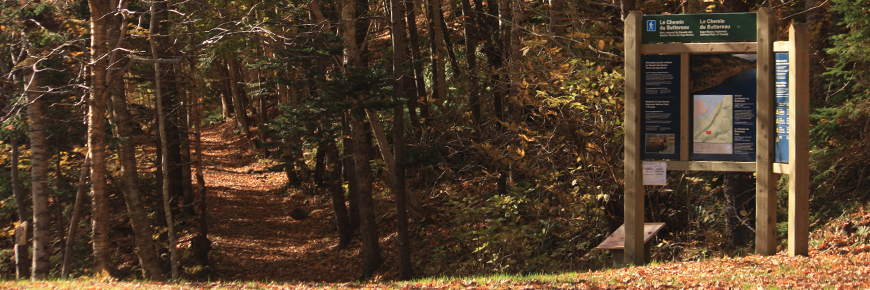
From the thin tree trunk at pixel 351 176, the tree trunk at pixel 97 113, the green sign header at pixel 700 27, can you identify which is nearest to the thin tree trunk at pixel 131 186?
the tree trunk at pixel 97 113

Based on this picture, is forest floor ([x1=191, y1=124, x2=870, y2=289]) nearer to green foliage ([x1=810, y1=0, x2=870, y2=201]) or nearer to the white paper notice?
the white paper notice

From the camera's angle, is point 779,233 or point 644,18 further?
point 779,233

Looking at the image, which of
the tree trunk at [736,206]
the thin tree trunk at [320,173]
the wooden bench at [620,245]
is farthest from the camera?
the thin tree trunk at [320,173]

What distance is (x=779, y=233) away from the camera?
8.46 m

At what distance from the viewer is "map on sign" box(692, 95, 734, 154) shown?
20.5 ft

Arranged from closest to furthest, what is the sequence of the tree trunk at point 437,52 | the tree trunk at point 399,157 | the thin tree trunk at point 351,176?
the tree trunk at point 399,157
the thin tree trunk at point 351,176
the tree trunk at point 437,52

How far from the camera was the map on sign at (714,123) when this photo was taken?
623cm

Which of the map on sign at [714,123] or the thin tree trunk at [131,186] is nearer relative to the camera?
the map on sign at [714,123]

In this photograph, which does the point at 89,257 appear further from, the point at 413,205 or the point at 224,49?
the point at 413,205

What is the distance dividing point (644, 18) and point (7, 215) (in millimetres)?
15504

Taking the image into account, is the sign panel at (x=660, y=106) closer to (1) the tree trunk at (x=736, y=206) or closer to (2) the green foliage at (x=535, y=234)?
(1) the tree trunk at (x=736, y=206)

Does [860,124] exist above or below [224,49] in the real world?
below

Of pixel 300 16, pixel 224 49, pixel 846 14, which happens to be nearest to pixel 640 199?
pixel 846 14

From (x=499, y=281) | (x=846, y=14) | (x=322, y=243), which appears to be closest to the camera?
(x=499, y=281)
